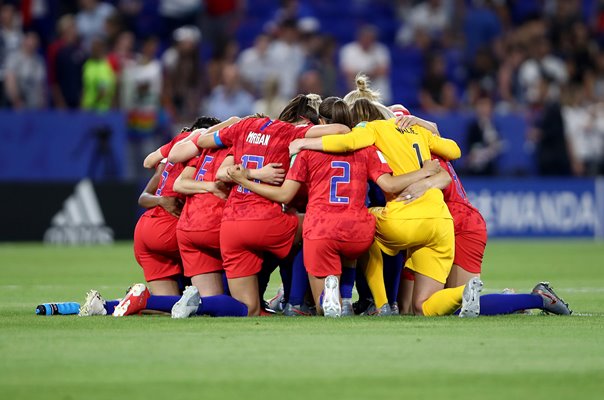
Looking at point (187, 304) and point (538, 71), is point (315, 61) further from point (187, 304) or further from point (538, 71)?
point (187, 304)

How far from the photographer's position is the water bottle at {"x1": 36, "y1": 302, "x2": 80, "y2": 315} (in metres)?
10.2

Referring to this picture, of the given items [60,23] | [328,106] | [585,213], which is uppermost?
[60,23]

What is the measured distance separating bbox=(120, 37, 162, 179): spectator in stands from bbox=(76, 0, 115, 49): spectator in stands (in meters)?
1.43

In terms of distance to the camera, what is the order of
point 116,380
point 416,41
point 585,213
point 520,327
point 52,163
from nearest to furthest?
1. point 116,380
2. point 520,327
3. point 52,163
4. point 585,213
5. point 416,41

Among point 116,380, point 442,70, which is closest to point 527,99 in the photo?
point 442,70

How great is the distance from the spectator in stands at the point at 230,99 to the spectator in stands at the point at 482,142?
422 centimetres

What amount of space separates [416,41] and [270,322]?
17.4m

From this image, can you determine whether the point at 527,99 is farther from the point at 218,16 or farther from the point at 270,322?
the point at 270,322

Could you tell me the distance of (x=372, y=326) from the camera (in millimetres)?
9086

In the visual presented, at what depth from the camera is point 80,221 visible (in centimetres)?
2109

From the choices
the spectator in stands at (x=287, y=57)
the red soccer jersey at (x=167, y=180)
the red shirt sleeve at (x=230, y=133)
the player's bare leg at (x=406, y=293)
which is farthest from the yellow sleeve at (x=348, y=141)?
the spectator in stands at (x=287, y=57)

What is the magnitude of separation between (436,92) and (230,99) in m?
4.58

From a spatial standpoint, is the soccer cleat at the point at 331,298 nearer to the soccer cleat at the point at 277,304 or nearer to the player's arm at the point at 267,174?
the player's arm at the point at 267,174

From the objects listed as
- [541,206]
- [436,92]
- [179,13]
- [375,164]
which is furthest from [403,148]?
[179,13]
